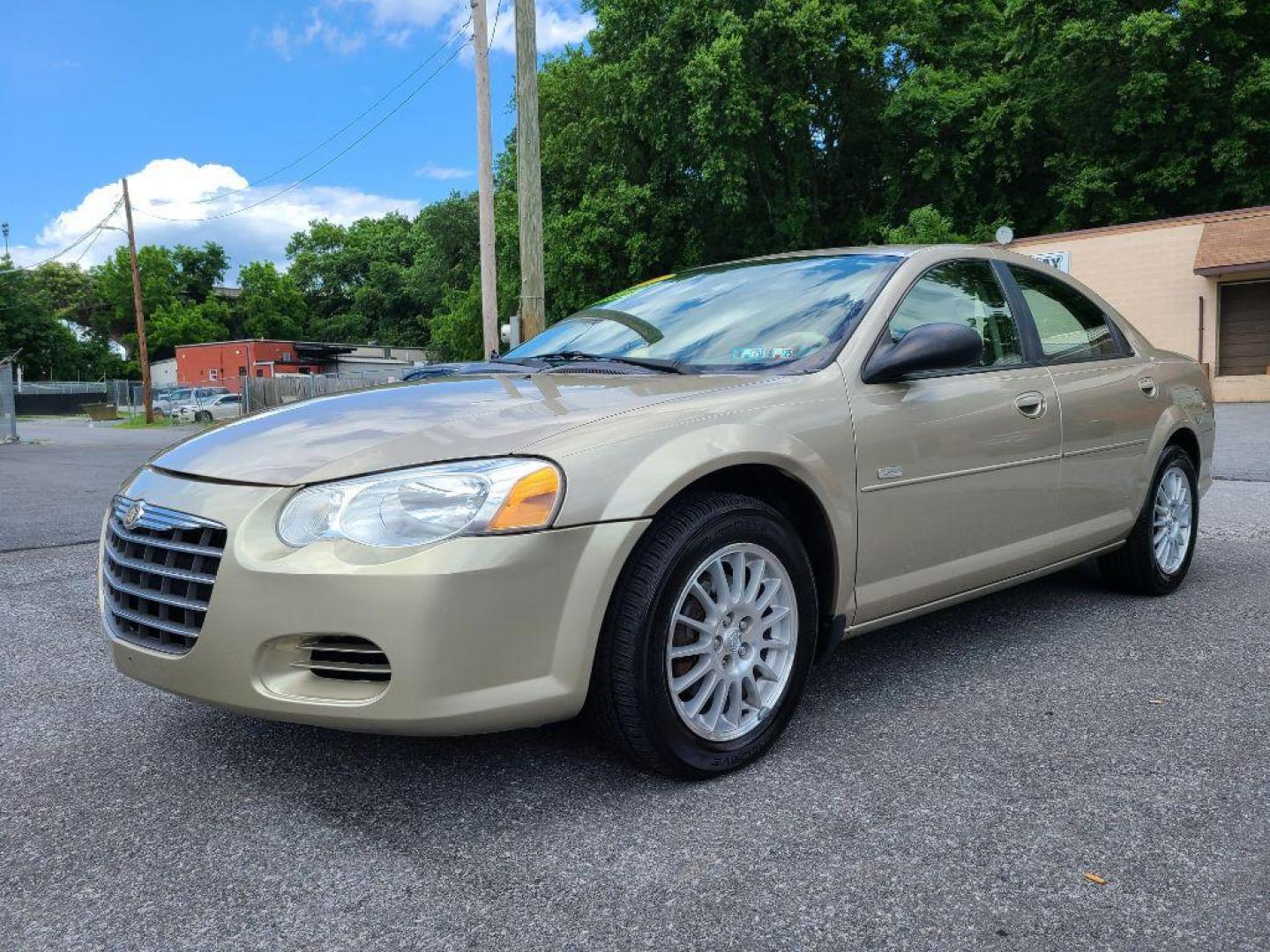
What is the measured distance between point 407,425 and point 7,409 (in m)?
23.0

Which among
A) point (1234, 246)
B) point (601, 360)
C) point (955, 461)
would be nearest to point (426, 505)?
point (601, 360)

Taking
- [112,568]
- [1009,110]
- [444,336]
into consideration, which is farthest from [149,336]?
[112,568]

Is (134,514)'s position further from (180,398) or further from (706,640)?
(180,398)

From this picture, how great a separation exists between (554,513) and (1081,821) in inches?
55.9

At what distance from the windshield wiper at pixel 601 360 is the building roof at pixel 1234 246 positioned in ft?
68.6

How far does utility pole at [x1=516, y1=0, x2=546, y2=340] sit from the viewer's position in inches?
411

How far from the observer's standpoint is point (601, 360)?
3.42 meters

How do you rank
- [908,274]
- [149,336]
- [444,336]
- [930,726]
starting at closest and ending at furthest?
[930,726] → [908,274] → [444,336] → [149,336]

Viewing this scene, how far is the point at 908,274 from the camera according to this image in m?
3.40

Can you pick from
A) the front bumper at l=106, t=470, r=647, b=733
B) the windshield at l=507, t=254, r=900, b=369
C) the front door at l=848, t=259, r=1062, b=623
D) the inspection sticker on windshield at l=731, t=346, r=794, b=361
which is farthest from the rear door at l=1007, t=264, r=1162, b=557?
the front bumper at l=106, t=470, r=647, b=733

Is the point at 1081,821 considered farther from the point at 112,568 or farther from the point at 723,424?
the point at 112,568

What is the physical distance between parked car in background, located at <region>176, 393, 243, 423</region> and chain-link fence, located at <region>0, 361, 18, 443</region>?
1599cm

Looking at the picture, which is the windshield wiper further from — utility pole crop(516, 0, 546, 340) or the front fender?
utility pole crop(516, 0, 546, 340)

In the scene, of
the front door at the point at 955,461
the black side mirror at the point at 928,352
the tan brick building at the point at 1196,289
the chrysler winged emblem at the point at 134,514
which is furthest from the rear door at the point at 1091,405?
the tan brick building at the point at 1196,289
